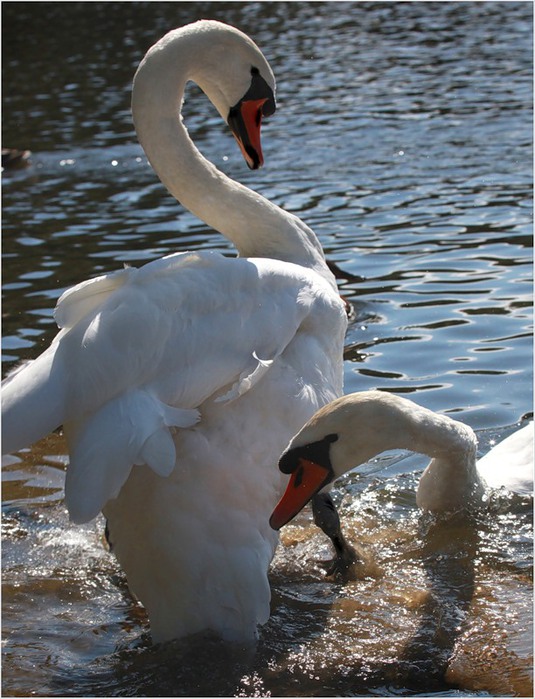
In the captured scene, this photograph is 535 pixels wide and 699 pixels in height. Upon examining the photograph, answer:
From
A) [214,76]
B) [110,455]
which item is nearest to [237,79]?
[214,76]

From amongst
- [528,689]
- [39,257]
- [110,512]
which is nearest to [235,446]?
[110,512]

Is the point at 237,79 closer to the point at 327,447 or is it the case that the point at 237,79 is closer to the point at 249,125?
the point at 249,125

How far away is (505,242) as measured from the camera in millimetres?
8648

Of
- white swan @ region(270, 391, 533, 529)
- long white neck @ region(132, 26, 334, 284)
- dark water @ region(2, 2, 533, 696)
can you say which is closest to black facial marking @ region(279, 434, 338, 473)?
white swan @ region(270, 391, 533, 529)

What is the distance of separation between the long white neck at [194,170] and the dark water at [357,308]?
49.1 inches

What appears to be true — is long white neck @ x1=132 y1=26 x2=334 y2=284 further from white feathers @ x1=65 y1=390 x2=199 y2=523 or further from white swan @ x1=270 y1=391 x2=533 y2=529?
white feathers @ x1=65 y1=390 x2=199 y2=523

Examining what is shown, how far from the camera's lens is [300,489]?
4297 millimetres

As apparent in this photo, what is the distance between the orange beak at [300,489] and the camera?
420 centimetres

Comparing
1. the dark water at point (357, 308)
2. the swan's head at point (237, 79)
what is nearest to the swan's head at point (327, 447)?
the dark water at point (357, 308)

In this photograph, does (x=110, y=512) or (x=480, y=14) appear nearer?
(x=110, y=512)

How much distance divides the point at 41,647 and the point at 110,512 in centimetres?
71

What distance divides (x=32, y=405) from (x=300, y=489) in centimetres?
109

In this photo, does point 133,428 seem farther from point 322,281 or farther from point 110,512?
point 322,281

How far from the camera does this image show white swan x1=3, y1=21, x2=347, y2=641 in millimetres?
3729
